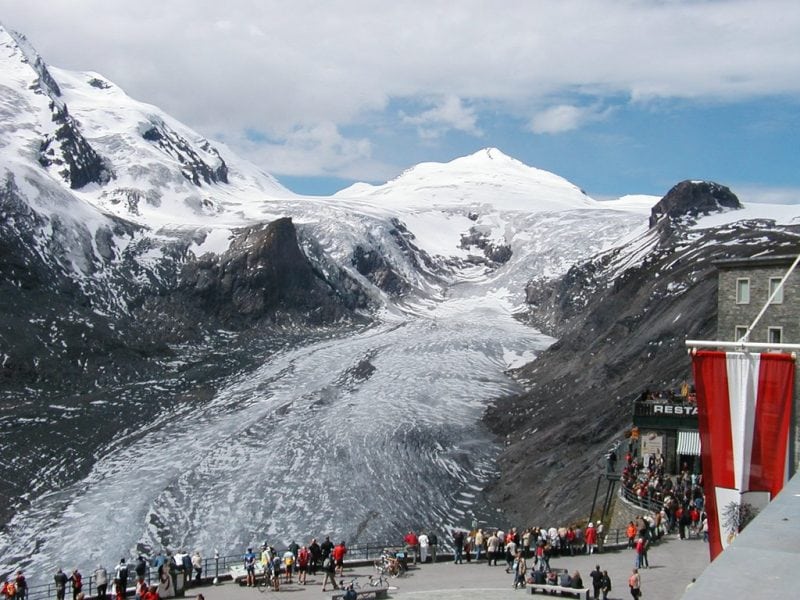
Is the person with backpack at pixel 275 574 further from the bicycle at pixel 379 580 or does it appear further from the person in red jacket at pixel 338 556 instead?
the bicycle at pixel 379 580

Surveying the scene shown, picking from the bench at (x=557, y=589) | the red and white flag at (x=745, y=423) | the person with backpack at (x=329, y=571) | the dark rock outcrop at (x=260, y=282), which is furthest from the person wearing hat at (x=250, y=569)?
the dark rock outcrop at (x=260, y=282)

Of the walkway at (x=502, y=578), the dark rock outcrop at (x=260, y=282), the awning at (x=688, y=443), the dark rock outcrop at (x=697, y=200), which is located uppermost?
the dark rock outcrop at (x=697, y=200)

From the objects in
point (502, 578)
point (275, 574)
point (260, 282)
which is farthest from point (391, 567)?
point (260, 282)

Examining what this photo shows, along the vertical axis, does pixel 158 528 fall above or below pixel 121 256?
below

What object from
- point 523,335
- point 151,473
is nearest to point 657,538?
point 151,473

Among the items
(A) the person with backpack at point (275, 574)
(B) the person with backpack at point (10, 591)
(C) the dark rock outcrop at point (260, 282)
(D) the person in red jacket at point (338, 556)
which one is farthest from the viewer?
(C) the dark rock outcrop at point (260, 282)

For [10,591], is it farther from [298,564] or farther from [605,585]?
[605,585]

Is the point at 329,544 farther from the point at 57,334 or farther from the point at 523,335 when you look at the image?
the point at 523,335
